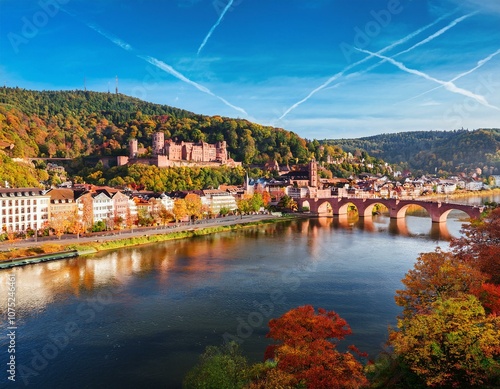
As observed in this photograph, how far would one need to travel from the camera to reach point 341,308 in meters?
15.1

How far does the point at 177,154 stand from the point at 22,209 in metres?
37.6

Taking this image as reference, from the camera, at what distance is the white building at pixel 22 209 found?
89.6 feet

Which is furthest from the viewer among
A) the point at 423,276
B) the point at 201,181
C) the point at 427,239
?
the point at 201,181

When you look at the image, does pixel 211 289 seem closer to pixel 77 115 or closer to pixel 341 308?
pixel 341 308

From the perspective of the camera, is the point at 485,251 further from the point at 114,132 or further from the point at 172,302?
the point at 114,132

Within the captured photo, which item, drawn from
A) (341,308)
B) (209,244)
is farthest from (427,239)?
(341,308)

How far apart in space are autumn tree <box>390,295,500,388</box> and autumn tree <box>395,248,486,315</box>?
1643 millimetres

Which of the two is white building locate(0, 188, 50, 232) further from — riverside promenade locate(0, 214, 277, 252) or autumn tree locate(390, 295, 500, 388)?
autumn tree locate(390, 295, 500, 388)

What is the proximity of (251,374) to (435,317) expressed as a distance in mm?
3738

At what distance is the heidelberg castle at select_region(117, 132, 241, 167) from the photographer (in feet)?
193

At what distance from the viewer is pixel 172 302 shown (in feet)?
52.3

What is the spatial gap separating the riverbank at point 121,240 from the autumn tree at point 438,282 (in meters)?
19.3

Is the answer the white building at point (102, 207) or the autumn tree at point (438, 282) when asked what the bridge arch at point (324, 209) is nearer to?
the white building at point (102, 207)

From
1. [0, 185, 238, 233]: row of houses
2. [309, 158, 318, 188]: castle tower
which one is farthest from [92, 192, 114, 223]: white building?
[309, 158, 318, 188]: castle tower
